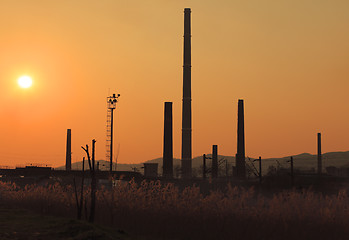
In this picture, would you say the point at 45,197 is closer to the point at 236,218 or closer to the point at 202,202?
the point at 202,202

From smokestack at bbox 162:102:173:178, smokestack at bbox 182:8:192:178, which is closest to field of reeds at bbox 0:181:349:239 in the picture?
smokestack at bbox 162:102:173:178

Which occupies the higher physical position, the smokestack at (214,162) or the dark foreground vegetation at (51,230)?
the smokestack at (214,162)

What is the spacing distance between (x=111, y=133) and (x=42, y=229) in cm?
3532

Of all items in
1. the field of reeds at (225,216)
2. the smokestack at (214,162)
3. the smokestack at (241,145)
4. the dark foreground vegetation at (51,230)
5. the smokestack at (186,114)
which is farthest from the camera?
the smokestack at (214,162)

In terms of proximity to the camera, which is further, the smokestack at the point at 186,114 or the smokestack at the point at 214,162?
the smokestack at the point at 214,162

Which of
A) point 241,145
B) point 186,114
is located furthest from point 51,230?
point 241,145

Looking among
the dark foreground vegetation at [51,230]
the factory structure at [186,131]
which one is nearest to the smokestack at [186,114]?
the factory structure at [186,131]

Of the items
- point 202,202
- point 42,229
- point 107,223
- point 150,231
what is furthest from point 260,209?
point 42,229

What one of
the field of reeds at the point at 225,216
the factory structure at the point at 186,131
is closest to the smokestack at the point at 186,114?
the factory structure at the point at 186,131

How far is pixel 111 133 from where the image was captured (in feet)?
168

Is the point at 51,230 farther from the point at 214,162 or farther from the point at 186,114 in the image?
the point at 214,162

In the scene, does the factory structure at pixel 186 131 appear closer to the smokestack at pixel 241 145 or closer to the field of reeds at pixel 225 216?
the smokestack at pixel 241 145

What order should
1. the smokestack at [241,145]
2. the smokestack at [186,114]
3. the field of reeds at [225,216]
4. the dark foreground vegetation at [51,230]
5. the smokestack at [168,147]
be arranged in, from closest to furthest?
1. the dark foreground vegetation at [51,230]
2. the field of reeds at [225,216]
3. the smokestack at [168,147]
4. the smokestack at [186,114]
5. the smokestack at [241,145]

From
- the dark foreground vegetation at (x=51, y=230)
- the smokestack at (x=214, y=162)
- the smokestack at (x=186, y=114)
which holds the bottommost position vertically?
the dark foreground vegetation at (x=51, y=230)
